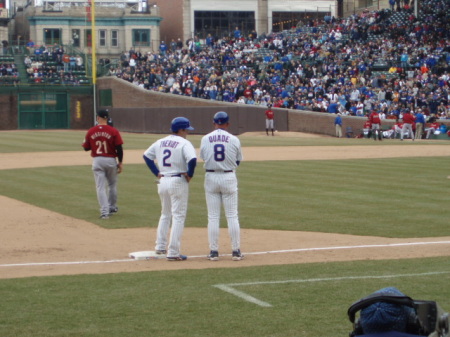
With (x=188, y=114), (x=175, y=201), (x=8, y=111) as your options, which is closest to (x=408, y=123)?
(x=188, y=114)

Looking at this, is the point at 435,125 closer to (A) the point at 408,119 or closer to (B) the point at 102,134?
(A) the point at 408,119

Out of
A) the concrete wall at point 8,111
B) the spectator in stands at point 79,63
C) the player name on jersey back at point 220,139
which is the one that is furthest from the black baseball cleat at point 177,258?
the spectator in stands at point 79,63

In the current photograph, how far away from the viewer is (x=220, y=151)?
427 inches

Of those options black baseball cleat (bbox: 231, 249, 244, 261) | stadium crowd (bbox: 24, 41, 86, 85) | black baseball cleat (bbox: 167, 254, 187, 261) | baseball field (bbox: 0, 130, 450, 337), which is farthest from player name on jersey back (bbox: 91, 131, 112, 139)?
stadium crowd (bbox: 24, 41, 86, 85)

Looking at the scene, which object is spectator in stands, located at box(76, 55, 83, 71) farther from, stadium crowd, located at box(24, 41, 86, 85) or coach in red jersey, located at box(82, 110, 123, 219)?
coach in red jersey, located at box(82, 110, 123, 219)

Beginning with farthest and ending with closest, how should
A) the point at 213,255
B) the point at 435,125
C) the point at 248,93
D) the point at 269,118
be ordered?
the point at 248,93
the point at 269,118
the point at 435,125
the point at 213,255

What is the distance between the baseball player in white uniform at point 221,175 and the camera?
10.9 metres

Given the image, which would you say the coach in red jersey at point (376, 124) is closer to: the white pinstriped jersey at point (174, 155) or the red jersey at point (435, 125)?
the red jersey at point (435, 125)

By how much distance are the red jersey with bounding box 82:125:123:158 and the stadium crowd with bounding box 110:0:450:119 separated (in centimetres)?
3152

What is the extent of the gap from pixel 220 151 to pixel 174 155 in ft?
1.98

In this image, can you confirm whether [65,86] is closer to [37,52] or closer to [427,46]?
[37,52]

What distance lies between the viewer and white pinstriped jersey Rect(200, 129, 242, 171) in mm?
10852

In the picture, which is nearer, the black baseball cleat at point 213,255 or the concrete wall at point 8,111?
the black baseball cleat at point 213,255

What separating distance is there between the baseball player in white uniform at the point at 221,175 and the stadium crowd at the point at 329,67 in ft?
114
